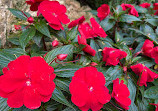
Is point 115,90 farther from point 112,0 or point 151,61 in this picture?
point 112,0

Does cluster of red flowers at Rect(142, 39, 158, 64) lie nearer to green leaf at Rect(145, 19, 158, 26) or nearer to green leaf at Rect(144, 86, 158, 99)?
green leaf at Rect(144, 86, 158, 99)

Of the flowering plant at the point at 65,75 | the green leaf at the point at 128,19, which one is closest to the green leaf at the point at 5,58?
the flowering plant at the point at 65,75

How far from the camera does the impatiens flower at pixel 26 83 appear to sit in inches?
24.4

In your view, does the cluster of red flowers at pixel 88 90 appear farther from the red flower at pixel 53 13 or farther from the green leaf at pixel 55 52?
the red flower at pixel 53 13

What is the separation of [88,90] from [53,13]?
0.65 metres

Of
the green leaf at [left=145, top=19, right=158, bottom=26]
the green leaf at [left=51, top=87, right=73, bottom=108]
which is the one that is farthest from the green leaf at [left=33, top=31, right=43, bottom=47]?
the green leaf at [left=145, top=19, right=158, bottom=26]

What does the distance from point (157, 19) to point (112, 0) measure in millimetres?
972

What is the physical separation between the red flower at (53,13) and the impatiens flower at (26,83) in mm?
474

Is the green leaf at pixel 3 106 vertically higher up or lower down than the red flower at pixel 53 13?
lower down

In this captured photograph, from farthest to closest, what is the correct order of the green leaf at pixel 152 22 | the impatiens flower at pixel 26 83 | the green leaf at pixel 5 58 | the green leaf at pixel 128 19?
the green leaf at pixel 152 22 < the green leaf at pixel 128 19 < the green leaf at pixel 5 58 < the impatiens flower at pixel 26 83

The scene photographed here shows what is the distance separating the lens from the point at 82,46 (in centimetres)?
102

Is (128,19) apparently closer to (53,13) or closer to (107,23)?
(107,23)

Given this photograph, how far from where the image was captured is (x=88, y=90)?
2.44 feet

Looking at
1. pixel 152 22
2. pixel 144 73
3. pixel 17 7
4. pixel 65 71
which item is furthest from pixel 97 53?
pixel 17 7
